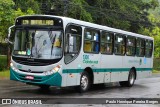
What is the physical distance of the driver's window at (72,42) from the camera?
1466cm

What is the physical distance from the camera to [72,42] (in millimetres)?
15008

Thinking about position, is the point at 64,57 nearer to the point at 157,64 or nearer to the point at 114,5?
the point at 114,5

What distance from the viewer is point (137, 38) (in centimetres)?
2177

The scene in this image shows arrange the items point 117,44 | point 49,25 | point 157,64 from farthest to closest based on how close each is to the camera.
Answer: point 157,64
point 117,44
point 49,25

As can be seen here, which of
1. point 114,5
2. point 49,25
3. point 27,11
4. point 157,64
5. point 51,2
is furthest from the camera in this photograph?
point 157,64

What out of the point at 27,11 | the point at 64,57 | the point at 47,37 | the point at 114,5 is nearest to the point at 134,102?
the point at 64,57

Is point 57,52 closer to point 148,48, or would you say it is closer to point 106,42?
point 106,42

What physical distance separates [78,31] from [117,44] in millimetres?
4148

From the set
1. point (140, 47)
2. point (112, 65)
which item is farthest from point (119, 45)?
point (140, 47)

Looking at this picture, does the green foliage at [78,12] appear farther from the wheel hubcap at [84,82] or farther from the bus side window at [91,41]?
the wheel hubcap at [84,82]

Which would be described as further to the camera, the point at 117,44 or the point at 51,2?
the point at 51,2

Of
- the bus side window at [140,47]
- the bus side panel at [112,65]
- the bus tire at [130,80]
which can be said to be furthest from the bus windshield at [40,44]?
the bus side window at [140,47]

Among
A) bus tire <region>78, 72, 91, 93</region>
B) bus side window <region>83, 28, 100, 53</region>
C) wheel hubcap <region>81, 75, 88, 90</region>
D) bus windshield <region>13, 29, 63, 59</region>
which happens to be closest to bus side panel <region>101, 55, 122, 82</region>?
bus side window <region>83, 28, 100, 53</region>

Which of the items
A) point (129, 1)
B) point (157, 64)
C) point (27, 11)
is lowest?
point (157, 64)
